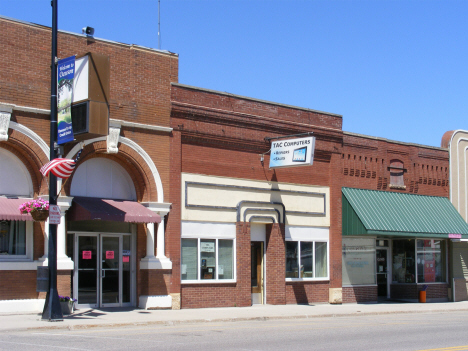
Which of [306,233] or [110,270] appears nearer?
[110,270]

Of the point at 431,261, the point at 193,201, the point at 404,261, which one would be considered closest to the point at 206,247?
the point at 193,201

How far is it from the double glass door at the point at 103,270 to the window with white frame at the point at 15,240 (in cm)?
171

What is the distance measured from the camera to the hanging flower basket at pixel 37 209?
1623 cm

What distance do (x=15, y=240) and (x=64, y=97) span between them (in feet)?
14.4

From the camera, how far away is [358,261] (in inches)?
1027

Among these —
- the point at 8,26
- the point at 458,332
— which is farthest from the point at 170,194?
the point at 458,332

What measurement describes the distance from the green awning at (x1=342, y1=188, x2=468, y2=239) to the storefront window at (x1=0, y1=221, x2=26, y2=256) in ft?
42.8

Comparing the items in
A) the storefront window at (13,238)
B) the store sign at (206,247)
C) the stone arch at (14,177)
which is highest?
the stone arch at (14,177)

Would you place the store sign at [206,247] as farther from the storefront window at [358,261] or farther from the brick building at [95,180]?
the storefront window at [358,261]

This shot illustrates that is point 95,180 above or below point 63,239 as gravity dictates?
above

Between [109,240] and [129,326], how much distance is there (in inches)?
192

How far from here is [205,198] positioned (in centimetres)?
2159

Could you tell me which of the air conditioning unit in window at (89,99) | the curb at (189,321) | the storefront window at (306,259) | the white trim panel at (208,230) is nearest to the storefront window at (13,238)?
the curb at (189,321)

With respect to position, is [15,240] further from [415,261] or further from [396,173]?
[415,261]
